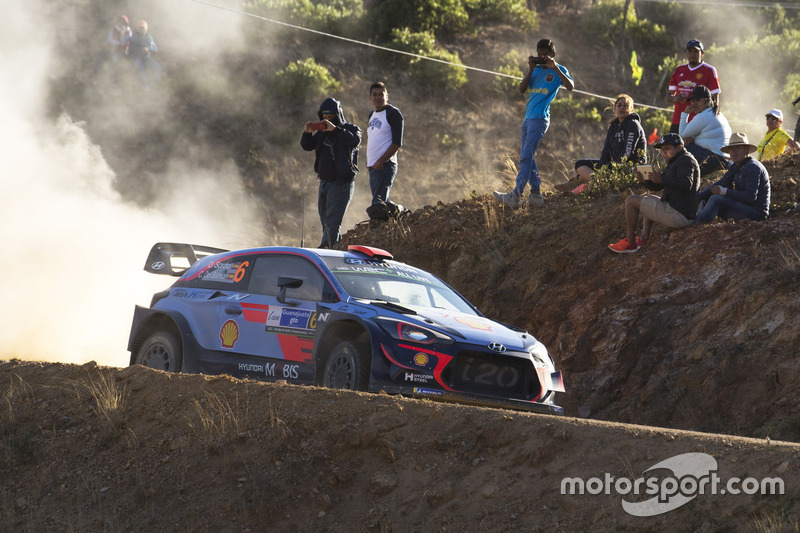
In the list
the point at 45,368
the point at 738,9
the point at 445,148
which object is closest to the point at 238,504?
the point at 45,368

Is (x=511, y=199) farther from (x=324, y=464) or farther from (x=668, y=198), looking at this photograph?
(x=324, y=464)

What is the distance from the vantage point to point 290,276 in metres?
9.26

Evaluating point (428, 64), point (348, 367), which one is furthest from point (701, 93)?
point (428, 64)

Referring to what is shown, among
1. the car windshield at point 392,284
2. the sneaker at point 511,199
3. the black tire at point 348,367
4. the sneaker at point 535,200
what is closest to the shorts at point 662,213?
the sneaker at point 535,200

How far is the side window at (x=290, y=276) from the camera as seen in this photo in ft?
28.9

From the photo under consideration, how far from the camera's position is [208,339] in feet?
30.7

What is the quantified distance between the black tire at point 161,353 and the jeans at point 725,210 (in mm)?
6042

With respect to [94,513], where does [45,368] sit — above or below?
above

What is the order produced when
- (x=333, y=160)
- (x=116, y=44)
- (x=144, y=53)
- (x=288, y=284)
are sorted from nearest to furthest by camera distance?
(x=288, y=284) < (x=333, y=160) < (x=116, y=44) < (x=144, y=53)

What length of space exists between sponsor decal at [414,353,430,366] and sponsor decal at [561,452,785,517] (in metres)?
2.08

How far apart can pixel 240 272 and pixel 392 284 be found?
1577 mm

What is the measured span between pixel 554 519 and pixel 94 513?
3.58 meters

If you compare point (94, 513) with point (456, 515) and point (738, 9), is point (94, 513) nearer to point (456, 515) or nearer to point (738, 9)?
point (456, 515)

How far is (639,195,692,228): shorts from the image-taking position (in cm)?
1127
